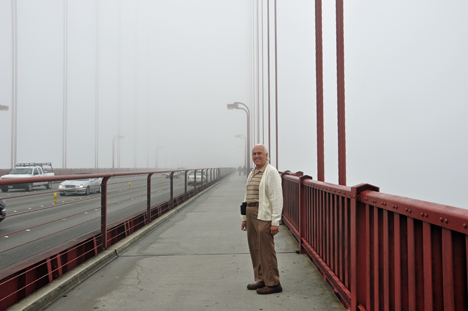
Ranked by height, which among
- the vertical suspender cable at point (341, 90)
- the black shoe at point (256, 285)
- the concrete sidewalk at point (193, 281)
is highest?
the vertical suspender cable at point (341, 90)

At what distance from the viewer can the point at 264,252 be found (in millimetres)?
3840

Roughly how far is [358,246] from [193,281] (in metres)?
2.28

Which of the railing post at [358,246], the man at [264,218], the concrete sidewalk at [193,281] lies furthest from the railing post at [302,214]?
the railing post at [358,246]

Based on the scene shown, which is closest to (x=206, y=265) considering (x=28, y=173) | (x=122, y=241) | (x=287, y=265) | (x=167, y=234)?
(x=287, y=265)

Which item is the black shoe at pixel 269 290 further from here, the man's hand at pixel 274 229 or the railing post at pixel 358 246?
the railing post at pixel 358 246

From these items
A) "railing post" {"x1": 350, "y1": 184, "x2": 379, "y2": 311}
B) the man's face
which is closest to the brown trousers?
the man's face

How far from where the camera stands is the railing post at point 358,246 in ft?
9.43

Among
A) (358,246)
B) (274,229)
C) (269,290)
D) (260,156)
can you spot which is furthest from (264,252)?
(358,246)

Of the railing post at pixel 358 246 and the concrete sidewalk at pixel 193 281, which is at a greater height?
the railing post at pixel 358 246

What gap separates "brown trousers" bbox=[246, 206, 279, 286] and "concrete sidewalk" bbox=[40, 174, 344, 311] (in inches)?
8.1

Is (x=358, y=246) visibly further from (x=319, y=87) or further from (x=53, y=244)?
(x=53, y=244)

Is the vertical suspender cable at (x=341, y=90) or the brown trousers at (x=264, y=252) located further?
the vertical suspender cable at (x=341, y=90)

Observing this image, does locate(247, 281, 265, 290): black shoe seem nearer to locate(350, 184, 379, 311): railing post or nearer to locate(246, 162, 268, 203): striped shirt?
locate(246, 162, 268, 203): striped shirt

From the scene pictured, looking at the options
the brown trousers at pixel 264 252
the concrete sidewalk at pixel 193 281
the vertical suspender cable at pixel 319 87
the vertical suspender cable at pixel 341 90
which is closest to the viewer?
the concrete sidewalk at pixel 193 281
